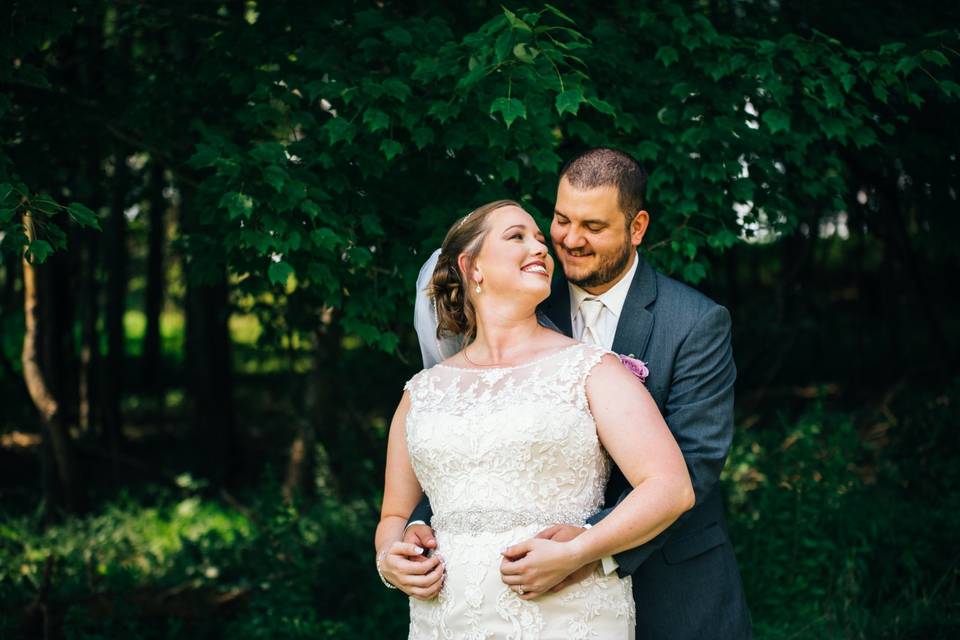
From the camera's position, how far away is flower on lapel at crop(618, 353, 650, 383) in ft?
8.82

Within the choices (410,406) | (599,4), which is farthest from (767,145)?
(410,406)

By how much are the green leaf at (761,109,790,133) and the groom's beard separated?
4.15 ft

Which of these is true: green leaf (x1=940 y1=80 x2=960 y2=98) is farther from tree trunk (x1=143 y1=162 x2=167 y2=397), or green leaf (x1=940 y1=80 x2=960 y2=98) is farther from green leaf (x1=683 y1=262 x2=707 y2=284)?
tree trunk (x1=143 y1=162 x2=167 y2=397)

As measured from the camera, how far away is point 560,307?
3131 mm

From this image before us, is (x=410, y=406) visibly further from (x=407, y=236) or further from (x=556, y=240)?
(x=407, y=236)

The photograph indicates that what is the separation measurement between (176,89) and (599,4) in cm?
230

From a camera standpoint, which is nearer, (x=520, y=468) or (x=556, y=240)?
(x=520, y=468)

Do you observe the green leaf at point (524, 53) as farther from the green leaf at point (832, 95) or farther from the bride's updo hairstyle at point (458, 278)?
the green leaf at point (832, 95)

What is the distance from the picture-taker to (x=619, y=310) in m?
2.95

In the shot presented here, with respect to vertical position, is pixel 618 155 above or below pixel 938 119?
below

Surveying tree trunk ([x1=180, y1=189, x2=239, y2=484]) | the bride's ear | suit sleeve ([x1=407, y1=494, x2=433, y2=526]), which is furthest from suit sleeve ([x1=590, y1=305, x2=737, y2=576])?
tree trunk ([x1=180, y1=189, x2=239, y2=484])

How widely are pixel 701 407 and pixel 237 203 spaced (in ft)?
6.32

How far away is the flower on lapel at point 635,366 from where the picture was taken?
2.69m

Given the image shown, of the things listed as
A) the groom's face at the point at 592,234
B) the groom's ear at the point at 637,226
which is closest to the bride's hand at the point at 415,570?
the groom's face at the point at 592,234
